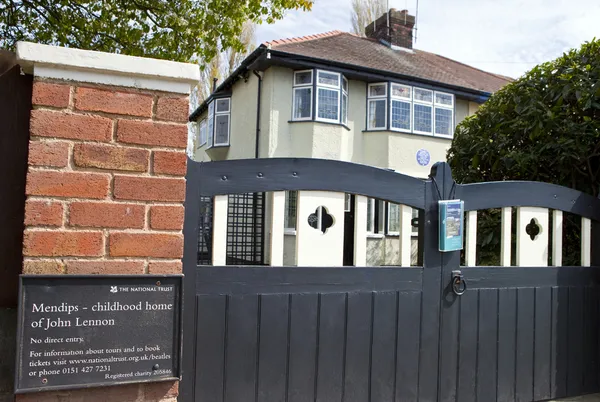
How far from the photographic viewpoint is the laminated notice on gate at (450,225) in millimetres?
3018

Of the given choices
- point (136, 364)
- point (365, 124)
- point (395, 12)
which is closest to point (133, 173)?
point (136, 364)

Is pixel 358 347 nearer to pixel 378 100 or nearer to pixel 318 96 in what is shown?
pixel 318 96

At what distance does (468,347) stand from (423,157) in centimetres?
1263

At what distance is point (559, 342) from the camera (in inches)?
137

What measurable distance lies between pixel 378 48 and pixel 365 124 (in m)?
3.14

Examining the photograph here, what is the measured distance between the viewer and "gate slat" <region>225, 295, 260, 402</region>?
2514 mm

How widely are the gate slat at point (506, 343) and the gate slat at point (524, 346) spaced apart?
0.14ft

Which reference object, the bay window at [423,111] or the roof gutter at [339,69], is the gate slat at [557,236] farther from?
the bay window at [423,111]

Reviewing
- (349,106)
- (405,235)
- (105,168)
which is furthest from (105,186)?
(349,106)

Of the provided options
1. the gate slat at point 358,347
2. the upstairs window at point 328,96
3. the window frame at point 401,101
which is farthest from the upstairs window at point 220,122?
the gate slat at point 358,347

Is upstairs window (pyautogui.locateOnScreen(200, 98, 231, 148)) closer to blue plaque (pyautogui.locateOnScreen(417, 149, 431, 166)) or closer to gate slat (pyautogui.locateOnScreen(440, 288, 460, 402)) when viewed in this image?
blue plaque (pyautogui.locateOnScreen(417, 149, 431, 166))

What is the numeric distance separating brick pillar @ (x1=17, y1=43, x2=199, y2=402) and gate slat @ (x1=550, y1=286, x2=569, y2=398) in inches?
103

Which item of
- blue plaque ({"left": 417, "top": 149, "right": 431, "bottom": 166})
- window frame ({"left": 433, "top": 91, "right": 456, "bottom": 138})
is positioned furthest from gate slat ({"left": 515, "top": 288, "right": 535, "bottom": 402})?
window frame ({"left": 433, "top": 91, "right": 456, "bottom": 138})

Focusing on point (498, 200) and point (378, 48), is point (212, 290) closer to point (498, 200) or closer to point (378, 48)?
point (498, 200)
